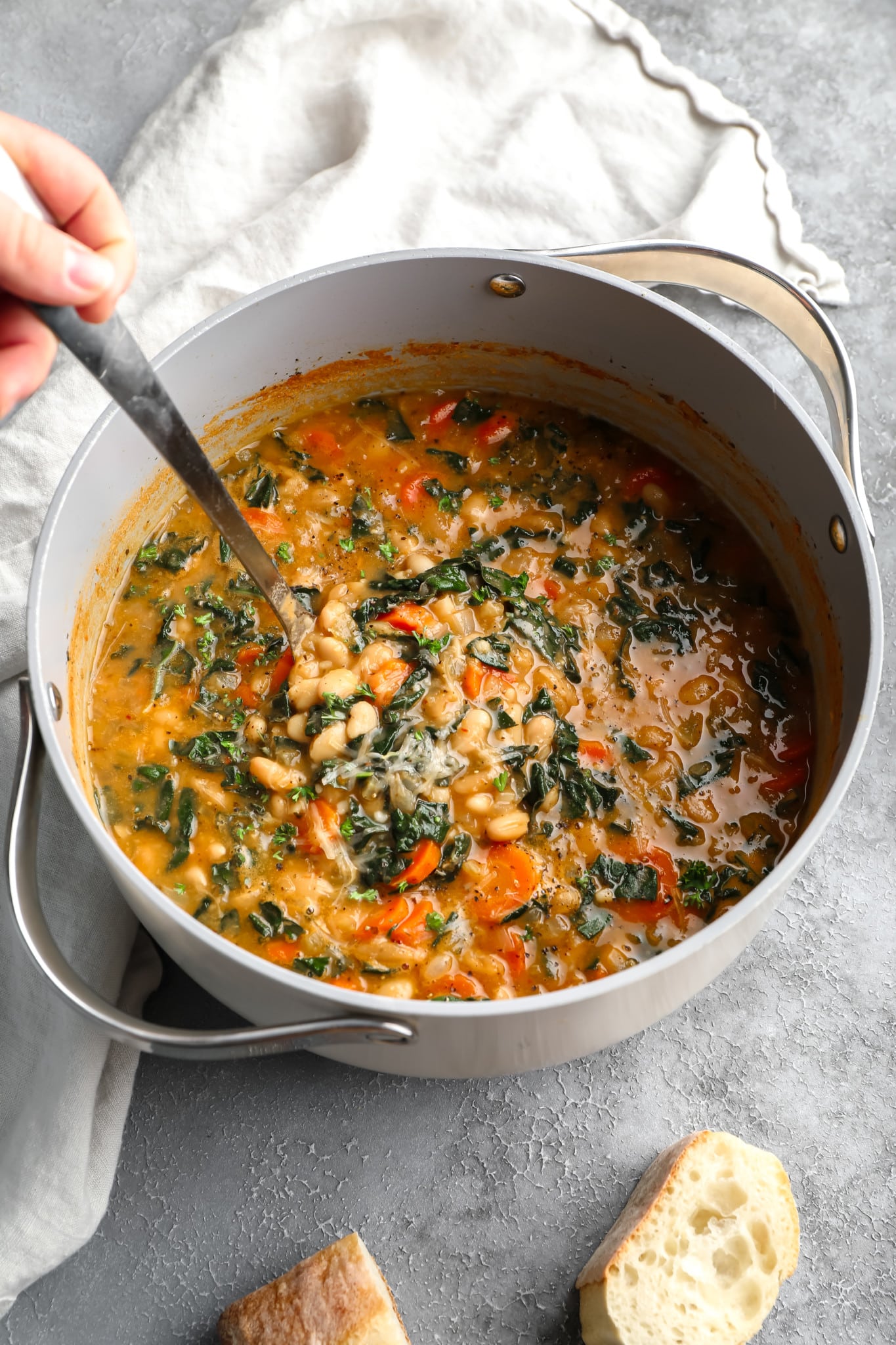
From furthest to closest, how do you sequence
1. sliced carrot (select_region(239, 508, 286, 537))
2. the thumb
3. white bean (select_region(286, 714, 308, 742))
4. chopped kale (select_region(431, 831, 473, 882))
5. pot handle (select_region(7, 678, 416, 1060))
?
sliced carrot (select_region(239, 508, 286, 537)) → white bean (select_region(286, 714, 308, 742)) → chopped kale (select_region(431, 831, 473, 882)) → pot handle (select_region(7, 678, 416, 1060)) → the thumb

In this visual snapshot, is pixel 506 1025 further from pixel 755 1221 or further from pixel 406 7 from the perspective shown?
pixel 406 7

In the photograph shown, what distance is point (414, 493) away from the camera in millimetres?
3623

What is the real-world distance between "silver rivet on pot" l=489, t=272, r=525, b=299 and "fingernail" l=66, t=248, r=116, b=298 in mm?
1397

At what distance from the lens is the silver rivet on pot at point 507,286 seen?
3.39m

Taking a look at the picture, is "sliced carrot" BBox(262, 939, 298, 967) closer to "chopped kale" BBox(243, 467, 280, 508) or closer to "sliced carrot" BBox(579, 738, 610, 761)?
"sliced carrot" BBox(579, 738, 610, 761)

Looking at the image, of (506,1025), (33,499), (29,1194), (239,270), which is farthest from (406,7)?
(29,1194)

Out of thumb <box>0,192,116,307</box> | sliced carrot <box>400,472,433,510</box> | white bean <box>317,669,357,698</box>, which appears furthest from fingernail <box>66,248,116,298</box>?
sliced carrot <box>400,472,433,510</box>

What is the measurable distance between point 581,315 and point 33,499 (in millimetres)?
1824

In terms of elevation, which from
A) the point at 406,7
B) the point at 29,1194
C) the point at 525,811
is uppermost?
the point at 406,7

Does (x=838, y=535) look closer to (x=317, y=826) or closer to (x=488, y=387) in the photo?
(x=488, y=387)

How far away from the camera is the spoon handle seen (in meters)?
2.38

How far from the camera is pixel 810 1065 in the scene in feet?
11.6

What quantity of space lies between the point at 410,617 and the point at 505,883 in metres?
0.78

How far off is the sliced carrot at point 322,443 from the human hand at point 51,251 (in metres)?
0.91
